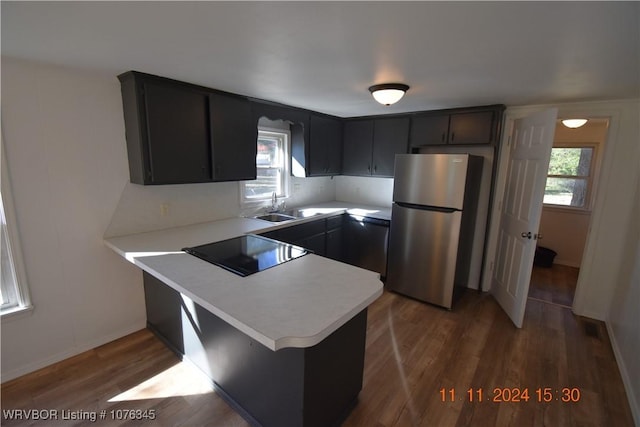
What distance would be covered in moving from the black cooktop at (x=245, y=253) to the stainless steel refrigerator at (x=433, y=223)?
1512 mm

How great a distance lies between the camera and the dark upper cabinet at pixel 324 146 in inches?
143

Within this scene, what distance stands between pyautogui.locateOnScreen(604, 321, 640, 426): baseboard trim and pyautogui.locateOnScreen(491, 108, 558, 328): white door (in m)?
0.64

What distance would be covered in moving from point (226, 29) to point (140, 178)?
1.40 meters

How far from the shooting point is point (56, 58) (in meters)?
1.75

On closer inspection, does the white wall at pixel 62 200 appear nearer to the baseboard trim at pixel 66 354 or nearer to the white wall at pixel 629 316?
the baseboard trim at pixel 66 354

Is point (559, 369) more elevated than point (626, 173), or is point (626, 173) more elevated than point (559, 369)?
point (626, 173)

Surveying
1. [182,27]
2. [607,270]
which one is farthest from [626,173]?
[182,27]

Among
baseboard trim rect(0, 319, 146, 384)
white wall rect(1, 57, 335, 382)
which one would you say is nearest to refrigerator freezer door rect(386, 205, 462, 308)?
white wall rect(1, 57, 335, 382)

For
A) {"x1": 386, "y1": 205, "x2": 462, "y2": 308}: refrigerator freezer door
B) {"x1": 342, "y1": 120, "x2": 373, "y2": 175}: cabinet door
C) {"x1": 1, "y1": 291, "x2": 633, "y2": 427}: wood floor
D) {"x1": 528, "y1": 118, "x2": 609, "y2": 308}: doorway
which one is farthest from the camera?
{"x1": 528, "y1": 118, "x2": 609, "y2": 308}: doorway

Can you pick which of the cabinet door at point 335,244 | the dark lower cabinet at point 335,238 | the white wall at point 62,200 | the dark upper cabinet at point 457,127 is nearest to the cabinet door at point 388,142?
the dark upper cabinet at point 457,127

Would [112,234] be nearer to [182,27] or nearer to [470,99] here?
[182,27]

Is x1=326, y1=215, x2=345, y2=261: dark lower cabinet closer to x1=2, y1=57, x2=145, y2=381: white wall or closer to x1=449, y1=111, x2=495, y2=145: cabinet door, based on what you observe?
x1=449, y1=111, x2=495, y2=145: cabinet door

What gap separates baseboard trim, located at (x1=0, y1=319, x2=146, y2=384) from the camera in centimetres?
195

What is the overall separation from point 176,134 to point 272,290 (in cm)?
157
